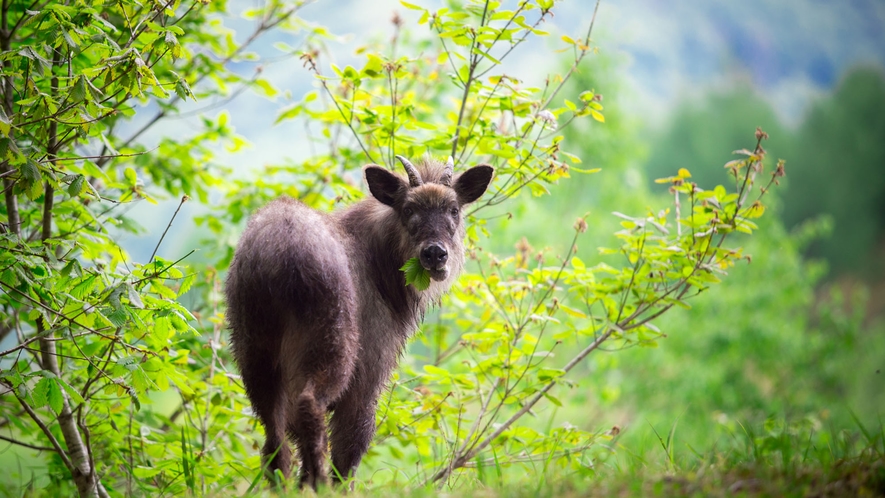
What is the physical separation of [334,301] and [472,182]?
1.57 meters

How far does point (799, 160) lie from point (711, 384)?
26897 mm

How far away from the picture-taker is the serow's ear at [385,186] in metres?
4.56

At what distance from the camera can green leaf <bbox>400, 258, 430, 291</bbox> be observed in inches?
166

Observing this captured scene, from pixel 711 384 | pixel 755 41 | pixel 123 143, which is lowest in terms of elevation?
pixel 123 143

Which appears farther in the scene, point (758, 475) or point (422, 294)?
point (422, 294)

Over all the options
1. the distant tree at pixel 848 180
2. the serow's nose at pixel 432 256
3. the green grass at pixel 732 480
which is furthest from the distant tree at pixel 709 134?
the green grass at pixel 732 480

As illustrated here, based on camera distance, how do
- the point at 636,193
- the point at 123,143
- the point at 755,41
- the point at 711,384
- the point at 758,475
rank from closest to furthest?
1. the point at 758,475
2. the point at 123,143
3. the point at 711,384
4. the point at 636,193
5. the point at 755,41

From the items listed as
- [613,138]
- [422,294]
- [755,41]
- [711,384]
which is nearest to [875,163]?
[755,41]

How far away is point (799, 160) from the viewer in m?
40.0

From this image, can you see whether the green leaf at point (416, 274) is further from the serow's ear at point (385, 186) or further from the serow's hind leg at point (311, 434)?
the serow's hind leg at point (311, 434)

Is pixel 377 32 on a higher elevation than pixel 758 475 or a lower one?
higher

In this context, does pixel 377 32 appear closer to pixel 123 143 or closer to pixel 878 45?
pixel 123 143

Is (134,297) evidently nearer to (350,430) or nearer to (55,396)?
(55,396)

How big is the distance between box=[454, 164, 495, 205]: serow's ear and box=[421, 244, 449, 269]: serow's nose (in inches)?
29.7
